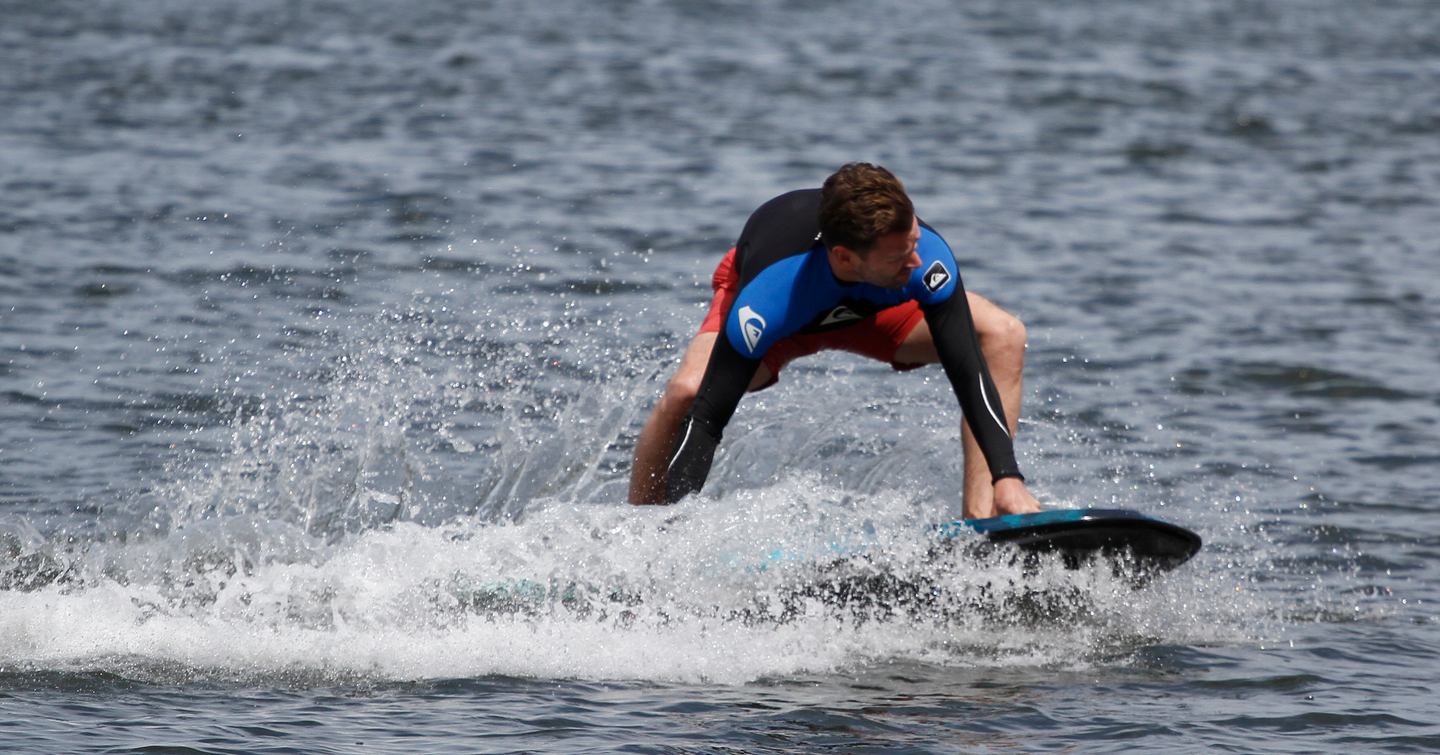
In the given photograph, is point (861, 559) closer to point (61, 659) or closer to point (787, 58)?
point (61, 659)

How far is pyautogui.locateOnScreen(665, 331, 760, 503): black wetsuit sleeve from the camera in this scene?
6.45 meters

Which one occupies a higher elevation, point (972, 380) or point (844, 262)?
point (844, 262)

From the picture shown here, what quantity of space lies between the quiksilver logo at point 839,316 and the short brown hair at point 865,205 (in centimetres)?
56

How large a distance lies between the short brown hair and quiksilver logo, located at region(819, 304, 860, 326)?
559 millimetres

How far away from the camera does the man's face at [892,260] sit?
19.7ft

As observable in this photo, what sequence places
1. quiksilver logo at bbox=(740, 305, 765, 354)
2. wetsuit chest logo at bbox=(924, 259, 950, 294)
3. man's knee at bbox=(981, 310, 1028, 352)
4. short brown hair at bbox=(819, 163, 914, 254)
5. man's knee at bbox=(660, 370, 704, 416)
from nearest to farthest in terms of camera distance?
1. short brown hair at bbox=(819, 163, 914, 254)
2. wetsuit chest logo at bbox=(924, 259, 950, 294)
3. quiksilver logo at bbox=(740, 305, 765, 354)
4. man's knee at bbox=(660, 370, 704, 416)
5. man's knee at bbox=(981, 310, 1028, 352)

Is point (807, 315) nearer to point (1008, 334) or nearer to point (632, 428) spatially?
point (1008, 334)

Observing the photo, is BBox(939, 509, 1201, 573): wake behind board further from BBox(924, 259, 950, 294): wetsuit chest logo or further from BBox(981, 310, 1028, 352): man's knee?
BBox(924, 259, 950, 294): wetsuit chest logo

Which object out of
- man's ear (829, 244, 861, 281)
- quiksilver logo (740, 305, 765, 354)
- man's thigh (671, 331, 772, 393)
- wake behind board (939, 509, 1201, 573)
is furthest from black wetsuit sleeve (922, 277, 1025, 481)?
man's thigh (671, 331, 772, 393)

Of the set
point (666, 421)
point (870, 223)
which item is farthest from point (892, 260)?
point (666, 421)

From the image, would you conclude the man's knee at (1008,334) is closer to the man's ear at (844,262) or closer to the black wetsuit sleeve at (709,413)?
the man's ear at (844,262)

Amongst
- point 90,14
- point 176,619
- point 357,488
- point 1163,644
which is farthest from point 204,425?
point 90,14

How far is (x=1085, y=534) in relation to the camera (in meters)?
6.34

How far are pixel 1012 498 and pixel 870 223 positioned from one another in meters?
1.15
